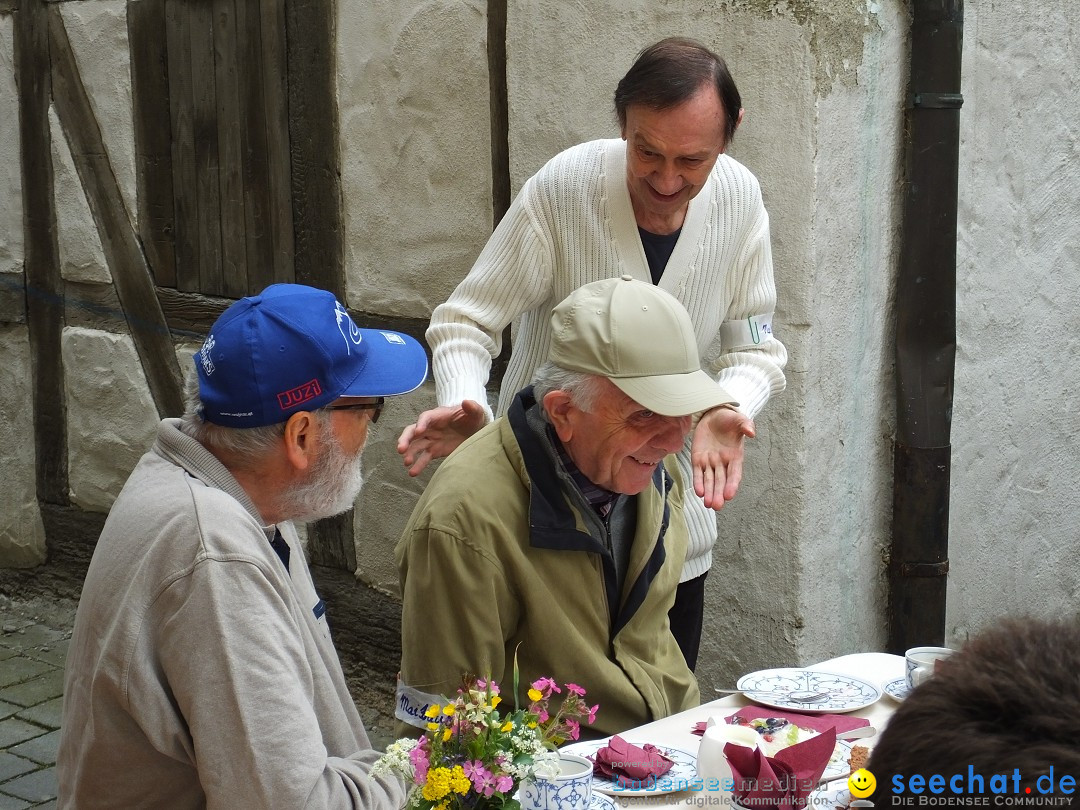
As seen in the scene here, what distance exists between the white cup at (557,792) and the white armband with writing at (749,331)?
1586mm

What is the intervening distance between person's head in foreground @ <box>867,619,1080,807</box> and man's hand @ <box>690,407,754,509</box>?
1562 millimetres

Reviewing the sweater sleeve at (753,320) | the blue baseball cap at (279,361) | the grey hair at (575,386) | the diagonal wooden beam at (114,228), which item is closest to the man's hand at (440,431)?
the grey hair at (575,386)

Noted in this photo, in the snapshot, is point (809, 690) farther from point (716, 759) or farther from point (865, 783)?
point (865, 783)

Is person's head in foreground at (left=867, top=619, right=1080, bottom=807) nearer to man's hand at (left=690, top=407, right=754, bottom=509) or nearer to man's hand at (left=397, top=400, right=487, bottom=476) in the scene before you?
man's hand at (left=690, top=407, right=754, bottom=509)

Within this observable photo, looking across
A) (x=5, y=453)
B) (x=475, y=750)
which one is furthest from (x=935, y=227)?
(x=5, y=453)

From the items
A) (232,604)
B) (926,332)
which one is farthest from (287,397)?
(926,332)

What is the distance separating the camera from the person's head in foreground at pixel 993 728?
1.06 metres

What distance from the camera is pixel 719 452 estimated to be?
2.82 m

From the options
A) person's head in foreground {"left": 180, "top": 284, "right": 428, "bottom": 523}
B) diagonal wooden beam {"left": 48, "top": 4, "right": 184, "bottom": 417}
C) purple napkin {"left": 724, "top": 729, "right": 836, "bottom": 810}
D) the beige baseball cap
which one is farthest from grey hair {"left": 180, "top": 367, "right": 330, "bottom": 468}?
diagonal wooden beam {"left": 48, "top": 4, "right": 184, "bottom": 417}

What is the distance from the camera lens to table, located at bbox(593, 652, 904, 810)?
209cm

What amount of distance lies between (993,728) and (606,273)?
7.08 ft

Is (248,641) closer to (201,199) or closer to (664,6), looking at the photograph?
(664,6)

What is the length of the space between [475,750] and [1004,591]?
3306mm

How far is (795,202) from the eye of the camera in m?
3.68
